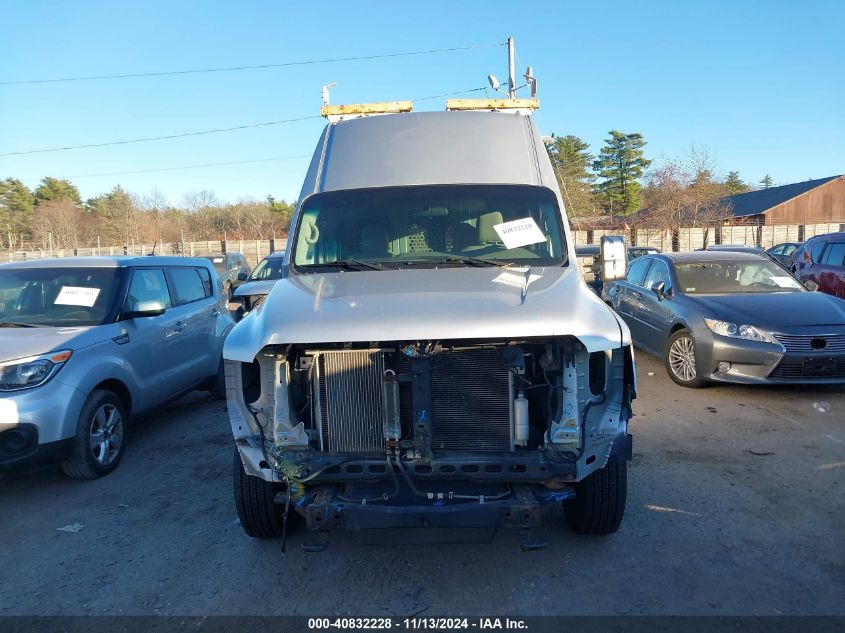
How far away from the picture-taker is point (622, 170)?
60.0 meters

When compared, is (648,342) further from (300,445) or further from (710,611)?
(300,445)

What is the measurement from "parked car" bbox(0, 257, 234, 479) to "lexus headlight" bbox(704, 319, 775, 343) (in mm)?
5779

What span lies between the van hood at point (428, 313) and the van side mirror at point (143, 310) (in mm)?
2523

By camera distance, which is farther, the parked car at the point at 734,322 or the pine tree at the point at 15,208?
the pine tree at the point at 15,208

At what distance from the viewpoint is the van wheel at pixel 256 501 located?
3463mm

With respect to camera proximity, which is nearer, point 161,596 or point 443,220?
point 161,596


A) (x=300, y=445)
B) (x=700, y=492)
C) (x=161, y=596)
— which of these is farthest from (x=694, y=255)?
(x=161, y=596)

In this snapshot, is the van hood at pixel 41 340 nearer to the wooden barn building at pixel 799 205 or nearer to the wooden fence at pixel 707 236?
the wooden fence at pixel 707 236

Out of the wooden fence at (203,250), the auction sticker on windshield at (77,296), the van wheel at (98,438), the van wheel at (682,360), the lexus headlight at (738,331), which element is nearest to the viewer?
the van wheel at (98,438)

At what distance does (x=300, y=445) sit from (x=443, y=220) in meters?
2.11

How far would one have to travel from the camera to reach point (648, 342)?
824 centimetres

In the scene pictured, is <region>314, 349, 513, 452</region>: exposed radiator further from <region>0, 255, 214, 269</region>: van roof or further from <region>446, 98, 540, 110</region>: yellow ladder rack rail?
<region>0, 255, 214, 269</region>: van roof

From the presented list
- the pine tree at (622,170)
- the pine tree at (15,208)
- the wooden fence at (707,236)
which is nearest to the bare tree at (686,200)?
the wooden fence at (707,236)

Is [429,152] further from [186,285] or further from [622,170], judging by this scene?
[622,170]
